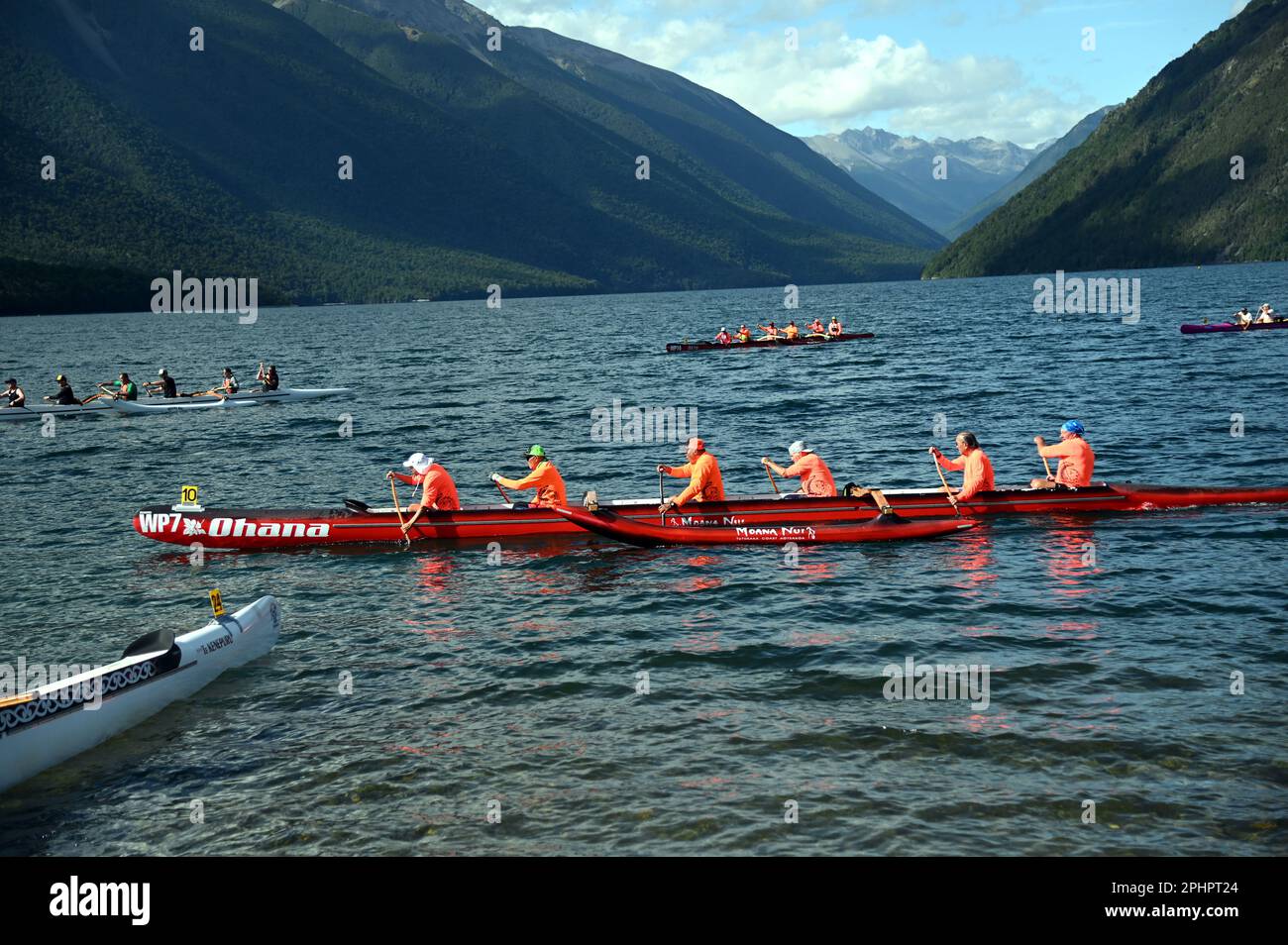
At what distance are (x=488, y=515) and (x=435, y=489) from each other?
1.24 meters

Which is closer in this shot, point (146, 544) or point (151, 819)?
point (151, 819)

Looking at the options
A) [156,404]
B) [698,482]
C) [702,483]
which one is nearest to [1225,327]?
[702,483]

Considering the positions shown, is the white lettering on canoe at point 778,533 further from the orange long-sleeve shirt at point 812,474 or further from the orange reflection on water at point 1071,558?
the orange reflection on water at point 1071,558

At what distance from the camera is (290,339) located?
116 metres

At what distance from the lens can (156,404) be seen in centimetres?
4772

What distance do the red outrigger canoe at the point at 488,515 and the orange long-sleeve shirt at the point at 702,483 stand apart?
40 cm

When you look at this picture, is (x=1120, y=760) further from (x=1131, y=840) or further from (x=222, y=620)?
(x=222, y=620)

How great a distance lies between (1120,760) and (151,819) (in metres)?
10.1

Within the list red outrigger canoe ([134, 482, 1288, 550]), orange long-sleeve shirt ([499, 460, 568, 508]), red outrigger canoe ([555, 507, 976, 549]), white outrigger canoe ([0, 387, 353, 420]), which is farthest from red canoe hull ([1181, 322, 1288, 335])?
orange long-sleeve shirt ([499, 460, 568, 508])

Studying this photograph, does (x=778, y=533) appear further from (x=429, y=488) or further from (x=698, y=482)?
(x=429, y=488)

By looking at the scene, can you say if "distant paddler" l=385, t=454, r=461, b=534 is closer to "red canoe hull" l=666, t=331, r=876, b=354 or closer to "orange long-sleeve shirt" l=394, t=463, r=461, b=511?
"orange long-sleeve shirt" l=394, t=463, r=461, b=511
